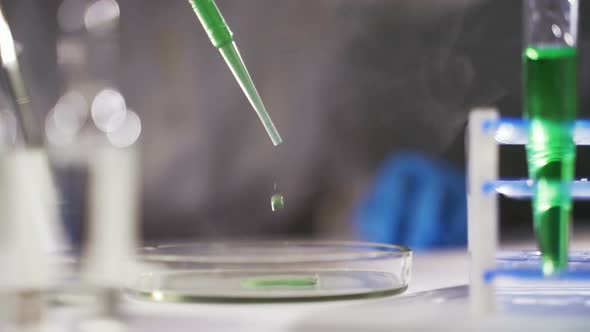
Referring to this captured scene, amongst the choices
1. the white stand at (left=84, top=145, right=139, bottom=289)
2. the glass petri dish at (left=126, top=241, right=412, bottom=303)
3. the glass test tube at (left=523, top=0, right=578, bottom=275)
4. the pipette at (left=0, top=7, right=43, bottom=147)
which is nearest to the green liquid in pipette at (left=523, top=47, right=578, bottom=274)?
the glass test tube at (left=523, top=0, right=578, bottom=275)

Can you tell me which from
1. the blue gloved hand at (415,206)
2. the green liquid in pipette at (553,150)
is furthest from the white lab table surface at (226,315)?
the blue gloved hand at (415,206)

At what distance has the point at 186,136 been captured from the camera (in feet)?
3.30

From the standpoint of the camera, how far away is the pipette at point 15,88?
0.60 meters

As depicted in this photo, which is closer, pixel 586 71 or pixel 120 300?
pixel 120 300

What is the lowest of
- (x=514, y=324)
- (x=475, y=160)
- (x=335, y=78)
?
(x=514, y=324)

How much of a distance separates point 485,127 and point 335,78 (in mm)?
561

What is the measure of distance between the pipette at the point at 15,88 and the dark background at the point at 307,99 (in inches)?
14.3

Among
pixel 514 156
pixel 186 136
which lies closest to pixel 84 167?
pixel 186 136

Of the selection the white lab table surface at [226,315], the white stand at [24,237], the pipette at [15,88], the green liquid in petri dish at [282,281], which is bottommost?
the white lab table surface at [226,315]

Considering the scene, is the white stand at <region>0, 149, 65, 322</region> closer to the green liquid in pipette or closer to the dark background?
the green liquid in pipette

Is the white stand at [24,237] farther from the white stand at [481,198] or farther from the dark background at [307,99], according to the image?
the dark background at [307,99]

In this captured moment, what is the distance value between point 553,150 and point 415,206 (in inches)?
20.3

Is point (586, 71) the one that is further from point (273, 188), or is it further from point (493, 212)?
point (493, 212)

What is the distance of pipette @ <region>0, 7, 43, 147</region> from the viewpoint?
0.60m
